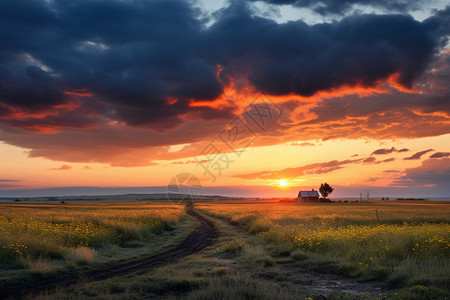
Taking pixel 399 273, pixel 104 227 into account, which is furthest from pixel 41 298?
pixel 104 227

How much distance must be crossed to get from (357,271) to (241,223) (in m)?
→ 29.9

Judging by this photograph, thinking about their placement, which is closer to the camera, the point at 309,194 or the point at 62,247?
the point at 62,247

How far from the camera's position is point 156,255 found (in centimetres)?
1984

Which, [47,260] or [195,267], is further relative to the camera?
[47,260]

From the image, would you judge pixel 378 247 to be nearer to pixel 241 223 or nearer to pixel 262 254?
pixel 262 254

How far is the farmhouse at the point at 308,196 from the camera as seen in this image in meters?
156

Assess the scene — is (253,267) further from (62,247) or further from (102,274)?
(62,247)

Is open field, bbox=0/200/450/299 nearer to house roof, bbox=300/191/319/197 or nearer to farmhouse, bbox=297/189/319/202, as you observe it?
farmhouse, bbox=297/189/319/202

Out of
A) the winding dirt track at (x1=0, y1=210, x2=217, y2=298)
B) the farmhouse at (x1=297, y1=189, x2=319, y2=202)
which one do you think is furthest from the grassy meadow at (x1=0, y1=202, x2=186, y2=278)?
the farmhouse at (x1=297, y1=189, x2=319, y2=202)

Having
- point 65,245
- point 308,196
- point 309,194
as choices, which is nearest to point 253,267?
point 65,245

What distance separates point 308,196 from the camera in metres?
157

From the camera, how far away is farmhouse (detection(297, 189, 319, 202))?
156488 millimetres

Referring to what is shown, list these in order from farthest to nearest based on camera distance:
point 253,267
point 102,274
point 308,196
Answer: point 308,196 < point 253,267 < point 102,274

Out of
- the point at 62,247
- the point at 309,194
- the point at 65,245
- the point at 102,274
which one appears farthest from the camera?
the point at 309,194
